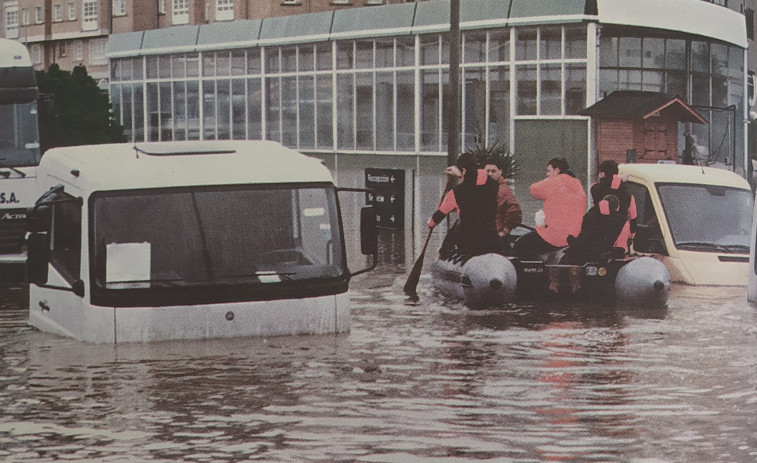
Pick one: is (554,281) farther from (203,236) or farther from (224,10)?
(224,10)

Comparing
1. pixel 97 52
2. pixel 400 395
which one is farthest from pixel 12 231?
pixel 97 52

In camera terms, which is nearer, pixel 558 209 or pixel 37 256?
pixel 37 256

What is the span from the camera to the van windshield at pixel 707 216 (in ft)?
75.8

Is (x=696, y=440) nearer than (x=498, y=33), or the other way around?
(x=696, y=440)

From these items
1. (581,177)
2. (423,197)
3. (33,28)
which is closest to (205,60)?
(423,197)

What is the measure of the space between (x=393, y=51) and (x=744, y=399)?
117 ft

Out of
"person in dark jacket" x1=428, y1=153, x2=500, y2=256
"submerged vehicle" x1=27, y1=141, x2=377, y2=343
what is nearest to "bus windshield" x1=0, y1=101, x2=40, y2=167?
"person in dark jacket" x1=428, y1=153, x2=500, y2=256

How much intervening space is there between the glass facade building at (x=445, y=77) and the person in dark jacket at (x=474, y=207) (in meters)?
12.4

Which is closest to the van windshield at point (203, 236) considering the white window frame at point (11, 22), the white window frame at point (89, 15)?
the white window frame at point (89, 15)

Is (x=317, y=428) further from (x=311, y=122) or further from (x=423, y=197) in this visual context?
(x=311, y=122)

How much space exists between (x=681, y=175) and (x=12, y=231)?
9.22 metres

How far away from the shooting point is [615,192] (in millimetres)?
21250

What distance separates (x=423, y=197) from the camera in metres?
44.0

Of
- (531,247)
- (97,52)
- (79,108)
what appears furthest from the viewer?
(97,52)
